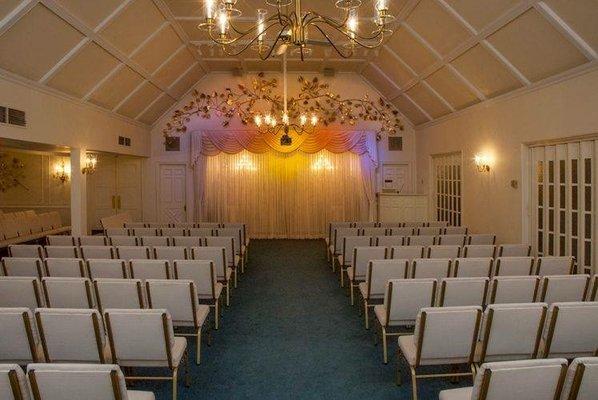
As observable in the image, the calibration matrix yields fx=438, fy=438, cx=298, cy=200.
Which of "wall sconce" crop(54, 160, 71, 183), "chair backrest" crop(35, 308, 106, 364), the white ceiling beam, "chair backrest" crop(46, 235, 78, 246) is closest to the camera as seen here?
"chair backrest" crop(35, 308, 106, 364)

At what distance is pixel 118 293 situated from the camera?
409 cm

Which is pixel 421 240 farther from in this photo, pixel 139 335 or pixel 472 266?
pixel 139 335

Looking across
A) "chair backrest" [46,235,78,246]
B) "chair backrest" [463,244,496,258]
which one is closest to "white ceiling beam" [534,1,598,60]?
"chair backrest" [463,244,496,258]

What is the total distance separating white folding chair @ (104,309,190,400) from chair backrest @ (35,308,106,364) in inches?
3.7

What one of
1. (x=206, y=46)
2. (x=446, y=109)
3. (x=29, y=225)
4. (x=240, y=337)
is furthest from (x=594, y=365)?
(x=29, y=225)

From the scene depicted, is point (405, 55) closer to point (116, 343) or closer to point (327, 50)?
point (327, 50)

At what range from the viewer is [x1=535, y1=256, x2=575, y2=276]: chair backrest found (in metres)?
5.00

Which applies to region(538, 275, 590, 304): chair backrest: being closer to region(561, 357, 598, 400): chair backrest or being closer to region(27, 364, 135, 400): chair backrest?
region(561, 357, 598, 400): chair backrest

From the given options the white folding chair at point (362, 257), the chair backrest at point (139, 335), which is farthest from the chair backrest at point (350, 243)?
the chair backrest at point (139, 335)

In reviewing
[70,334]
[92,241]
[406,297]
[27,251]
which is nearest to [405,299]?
[406,297]

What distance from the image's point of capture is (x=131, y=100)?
10602 millimetres

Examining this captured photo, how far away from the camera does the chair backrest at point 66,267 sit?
16.3 ft

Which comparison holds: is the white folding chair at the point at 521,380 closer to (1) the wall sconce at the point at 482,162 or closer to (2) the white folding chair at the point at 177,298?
(2) the white folding chair at the point at 177,298

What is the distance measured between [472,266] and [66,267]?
4.65 metres
